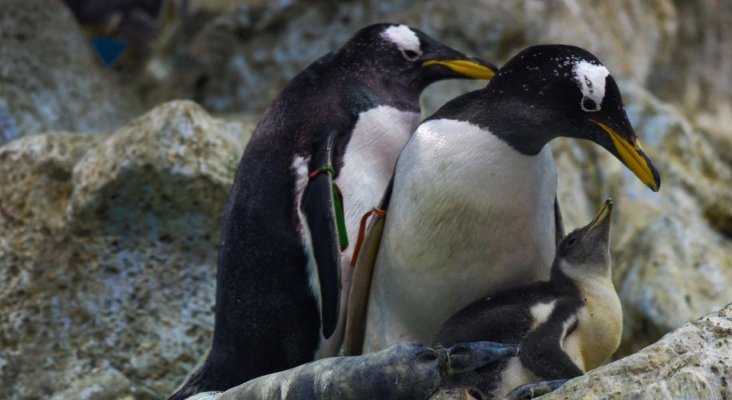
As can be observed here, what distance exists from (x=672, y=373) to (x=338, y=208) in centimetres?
101

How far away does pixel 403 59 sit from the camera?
3182 millimetres

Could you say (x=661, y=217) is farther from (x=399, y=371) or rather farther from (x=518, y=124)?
(x=399, y=371)

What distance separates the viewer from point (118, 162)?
146 inches

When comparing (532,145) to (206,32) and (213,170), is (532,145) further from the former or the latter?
(206,32)

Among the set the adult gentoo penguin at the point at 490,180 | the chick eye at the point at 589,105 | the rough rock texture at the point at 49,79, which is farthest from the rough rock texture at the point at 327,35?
the chick eye at the point at 589,105

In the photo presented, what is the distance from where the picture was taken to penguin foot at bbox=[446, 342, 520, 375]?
7.30 ft

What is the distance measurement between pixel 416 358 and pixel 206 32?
404cm

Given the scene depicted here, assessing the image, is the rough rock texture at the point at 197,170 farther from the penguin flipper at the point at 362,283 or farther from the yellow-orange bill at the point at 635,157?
the penguin flipper at the point at 362,283

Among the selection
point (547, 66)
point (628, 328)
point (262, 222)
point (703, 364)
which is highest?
point (547, 66)

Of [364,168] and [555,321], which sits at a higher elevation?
[364,168]

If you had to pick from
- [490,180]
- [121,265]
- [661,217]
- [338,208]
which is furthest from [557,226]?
[661,217]

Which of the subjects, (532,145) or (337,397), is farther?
(532,145)

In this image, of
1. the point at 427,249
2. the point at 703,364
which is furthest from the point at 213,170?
the point at 703,364

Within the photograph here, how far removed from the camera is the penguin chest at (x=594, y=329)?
2494 mm
